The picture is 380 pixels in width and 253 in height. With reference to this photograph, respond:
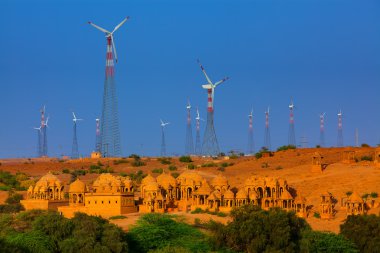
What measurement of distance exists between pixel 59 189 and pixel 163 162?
52034 millimetres

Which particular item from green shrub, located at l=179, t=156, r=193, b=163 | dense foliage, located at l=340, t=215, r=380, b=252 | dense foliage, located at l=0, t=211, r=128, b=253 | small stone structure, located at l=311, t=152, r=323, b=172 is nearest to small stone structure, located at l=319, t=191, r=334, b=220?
dense foliage, located at l=340, t=215, r=380, b=252

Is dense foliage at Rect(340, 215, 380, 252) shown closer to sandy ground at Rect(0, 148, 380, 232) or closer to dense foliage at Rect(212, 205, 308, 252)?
dense foliage at Rect(212, 205, 308, 252)

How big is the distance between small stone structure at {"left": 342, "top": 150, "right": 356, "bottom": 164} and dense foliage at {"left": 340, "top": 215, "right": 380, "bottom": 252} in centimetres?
3338

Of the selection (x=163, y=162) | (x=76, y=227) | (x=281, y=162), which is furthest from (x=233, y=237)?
(x=163, y=162)

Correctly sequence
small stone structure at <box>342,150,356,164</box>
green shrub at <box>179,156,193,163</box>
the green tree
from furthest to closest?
green shrub at <box>179,156,193,163</box> < small stone structure at <box>342,150,356,164</box> < the green tree

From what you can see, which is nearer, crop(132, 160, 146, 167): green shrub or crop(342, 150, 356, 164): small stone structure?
crop(342, 150, 356, 164): small stone structure

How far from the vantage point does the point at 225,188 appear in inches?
4117

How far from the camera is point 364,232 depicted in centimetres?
8744

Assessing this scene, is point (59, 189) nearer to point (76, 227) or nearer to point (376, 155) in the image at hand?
point (76, 227)

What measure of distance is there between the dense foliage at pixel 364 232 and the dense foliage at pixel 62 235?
56.9ft

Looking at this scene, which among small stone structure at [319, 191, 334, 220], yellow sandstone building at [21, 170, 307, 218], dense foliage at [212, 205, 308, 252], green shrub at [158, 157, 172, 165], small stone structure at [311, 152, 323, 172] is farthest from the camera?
green shrub at [158, 157, 172, 165]

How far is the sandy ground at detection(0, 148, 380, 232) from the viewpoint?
345 feet

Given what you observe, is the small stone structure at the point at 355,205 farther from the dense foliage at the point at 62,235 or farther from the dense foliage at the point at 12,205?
the dense foliage at the point at 12,205

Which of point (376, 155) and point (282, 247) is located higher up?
point (376, 155)
